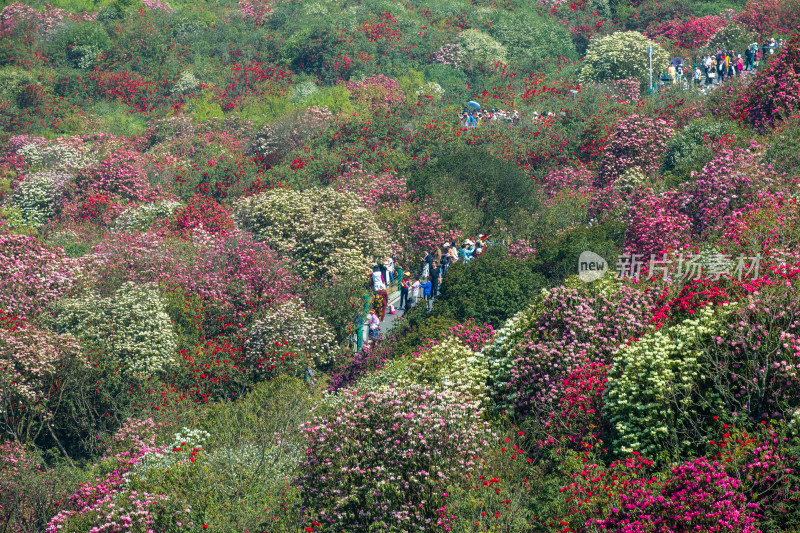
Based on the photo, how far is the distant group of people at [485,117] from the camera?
5106 centimetres

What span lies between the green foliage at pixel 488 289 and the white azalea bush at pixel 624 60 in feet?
107

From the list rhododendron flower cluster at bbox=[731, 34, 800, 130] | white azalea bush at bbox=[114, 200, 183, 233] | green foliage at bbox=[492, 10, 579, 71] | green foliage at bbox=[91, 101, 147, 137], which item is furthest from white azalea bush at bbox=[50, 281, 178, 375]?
green foliage at bbox=[492, 10, 579, 71]

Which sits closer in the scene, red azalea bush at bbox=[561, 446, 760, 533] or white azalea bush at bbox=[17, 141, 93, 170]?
red azalea bush at bbox=[561, 446, 760, 533]

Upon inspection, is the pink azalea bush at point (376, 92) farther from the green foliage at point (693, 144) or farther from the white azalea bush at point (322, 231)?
the green foliage at point (693, 144)

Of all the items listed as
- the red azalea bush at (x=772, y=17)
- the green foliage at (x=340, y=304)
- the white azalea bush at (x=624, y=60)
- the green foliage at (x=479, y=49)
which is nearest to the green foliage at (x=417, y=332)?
the green foliage at (x=340, y=304)

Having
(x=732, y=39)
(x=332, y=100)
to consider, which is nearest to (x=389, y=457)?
(x=332, y=100)

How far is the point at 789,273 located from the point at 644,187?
16.8 m

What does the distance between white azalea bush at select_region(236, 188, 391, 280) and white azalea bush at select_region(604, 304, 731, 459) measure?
55.1 feet

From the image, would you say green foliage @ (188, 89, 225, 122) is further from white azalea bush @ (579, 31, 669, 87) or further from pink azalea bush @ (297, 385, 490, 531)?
pink azalea bush @ (297, 385, 490, 531)

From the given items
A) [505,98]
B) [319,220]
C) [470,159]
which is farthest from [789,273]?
[505,98]

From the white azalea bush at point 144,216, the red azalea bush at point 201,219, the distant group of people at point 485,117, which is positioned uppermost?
the distant group of people at point 485,117

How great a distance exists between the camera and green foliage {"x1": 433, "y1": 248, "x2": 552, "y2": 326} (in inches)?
1088

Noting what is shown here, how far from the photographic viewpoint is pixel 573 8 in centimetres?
7931

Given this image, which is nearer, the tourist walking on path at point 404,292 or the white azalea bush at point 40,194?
the tourist walking on path at point 404,292
